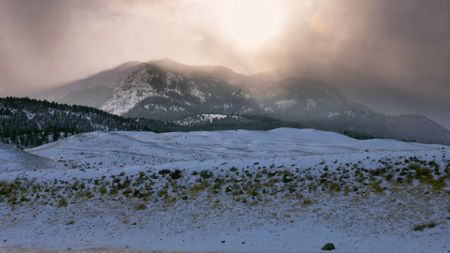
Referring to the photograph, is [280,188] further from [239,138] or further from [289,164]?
[239,138]

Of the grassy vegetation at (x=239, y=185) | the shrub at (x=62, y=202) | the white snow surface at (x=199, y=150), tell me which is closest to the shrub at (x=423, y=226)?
the grassy vegetation at (x=239, y=185)

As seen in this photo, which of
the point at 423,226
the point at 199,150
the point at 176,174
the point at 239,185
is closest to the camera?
the point at 423,226

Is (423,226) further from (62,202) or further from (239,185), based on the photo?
(62,202)

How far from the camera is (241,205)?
2878 centimetres

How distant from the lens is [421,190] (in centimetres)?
2775

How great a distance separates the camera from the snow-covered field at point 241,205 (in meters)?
23.7

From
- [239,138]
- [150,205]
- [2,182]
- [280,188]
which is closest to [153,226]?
A: [150,205]

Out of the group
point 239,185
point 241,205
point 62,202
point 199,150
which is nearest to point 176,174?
point 239,185

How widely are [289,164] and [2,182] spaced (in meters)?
25.8

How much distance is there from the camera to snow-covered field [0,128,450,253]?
23.7 meters

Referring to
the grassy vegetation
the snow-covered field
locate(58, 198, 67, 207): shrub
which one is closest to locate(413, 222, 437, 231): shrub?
the snow-covered field

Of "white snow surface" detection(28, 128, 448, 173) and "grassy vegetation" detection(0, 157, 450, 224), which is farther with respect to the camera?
"white snow surface" detection(28, 128, 448, 173)

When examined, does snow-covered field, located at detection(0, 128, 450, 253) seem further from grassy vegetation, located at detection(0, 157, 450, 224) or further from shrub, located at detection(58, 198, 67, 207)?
shrub, located at detection(58, 198, 67, 207)

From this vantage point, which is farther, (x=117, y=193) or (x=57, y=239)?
(x=117, y=193)
